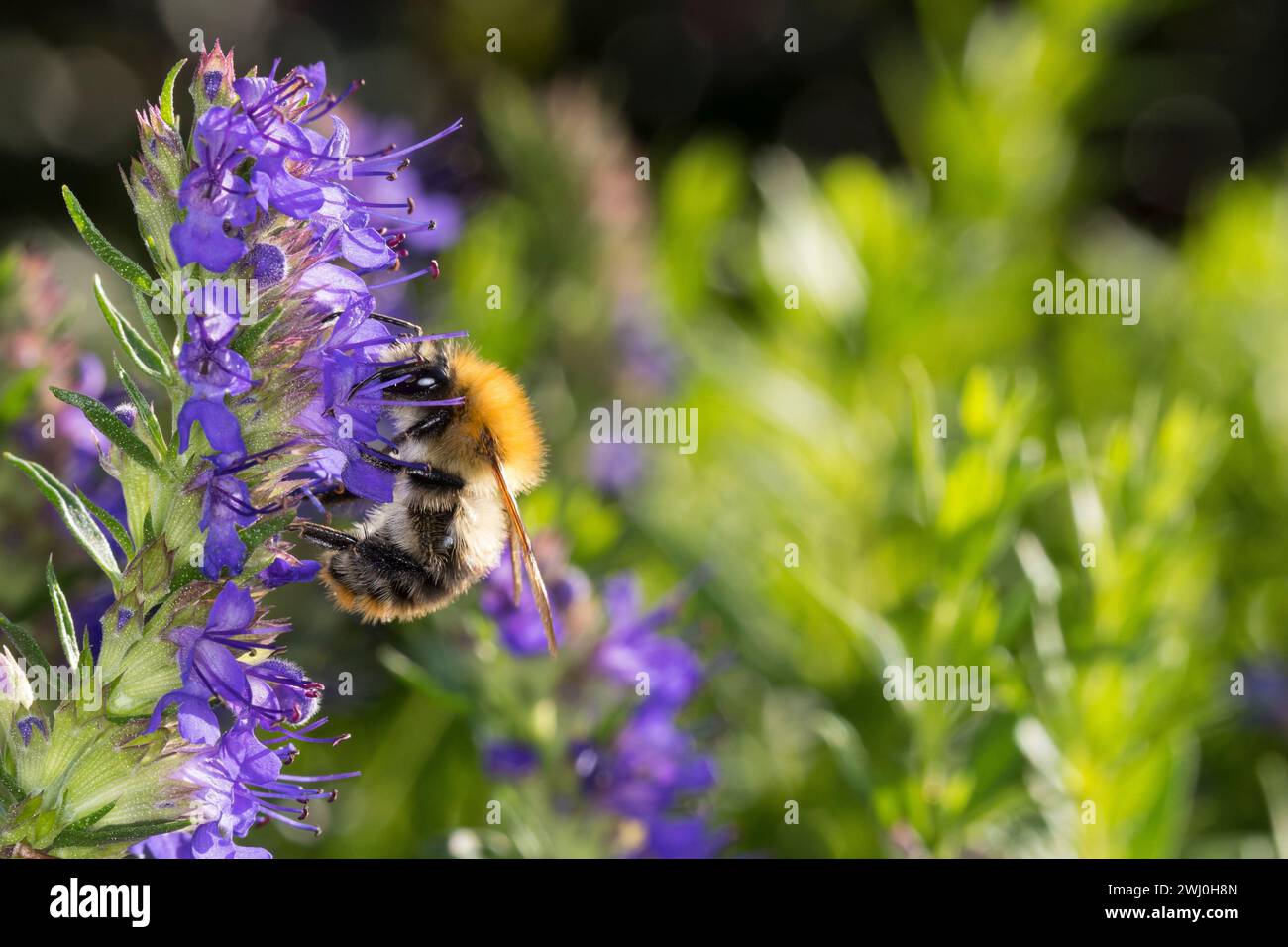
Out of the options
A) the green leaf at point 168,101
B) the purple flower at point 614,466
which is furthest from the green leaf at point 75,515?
the purple flower at point 614,466

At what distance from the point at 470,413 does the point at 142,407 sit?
2.60 feet

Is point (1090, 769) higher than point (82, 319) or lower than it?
lower

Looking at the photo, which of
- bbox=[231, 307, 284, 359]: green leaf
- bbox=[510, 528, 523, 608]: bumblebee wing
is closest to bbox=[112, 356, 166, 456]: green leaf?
bbox=[231, 307, 284, 359]: green leaf

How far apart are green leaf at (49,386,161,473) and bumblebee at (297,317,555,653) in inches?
23.0

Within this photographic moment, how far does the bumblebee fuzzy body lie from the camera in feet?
7.31

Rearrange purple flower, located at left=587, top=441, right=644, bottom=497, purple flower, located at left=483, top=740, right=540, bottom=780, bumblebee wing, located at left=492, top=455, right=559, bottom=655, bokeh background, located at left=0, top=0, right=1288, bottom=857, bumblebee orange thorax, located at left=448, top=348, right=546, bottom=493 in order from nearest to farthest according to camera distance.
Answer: bumblebee wing, located at left=492, top=455, right=559, bottom=655
bumblebee orange thorax, located at left=448, top=348, right=546, bottom=493
purple flower, located at left=483, top=740, right=540, bottom=780
bokeh background, located at left=0, top=0, right=1288, bottom=857
purple flower, located at left=587, top=441, right=644, bottom=497

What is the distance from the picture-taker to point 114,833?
156 centimetres

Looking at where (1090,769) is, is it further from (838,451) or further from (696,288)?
(696,288)

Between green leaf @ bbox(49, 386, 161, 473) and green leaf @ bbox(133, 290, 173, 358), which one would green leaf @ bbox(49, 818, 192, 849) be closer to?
green leaf @ bbox(49, 386, 161, 473)

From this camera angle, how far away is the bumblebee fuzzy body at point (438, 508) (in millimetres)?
2229

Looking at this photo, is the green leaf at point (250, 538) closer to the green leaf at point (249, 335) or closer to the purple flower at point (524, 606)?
the green leaf at point (249, 335)

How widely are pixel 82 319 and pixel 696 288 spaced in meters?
1.93
